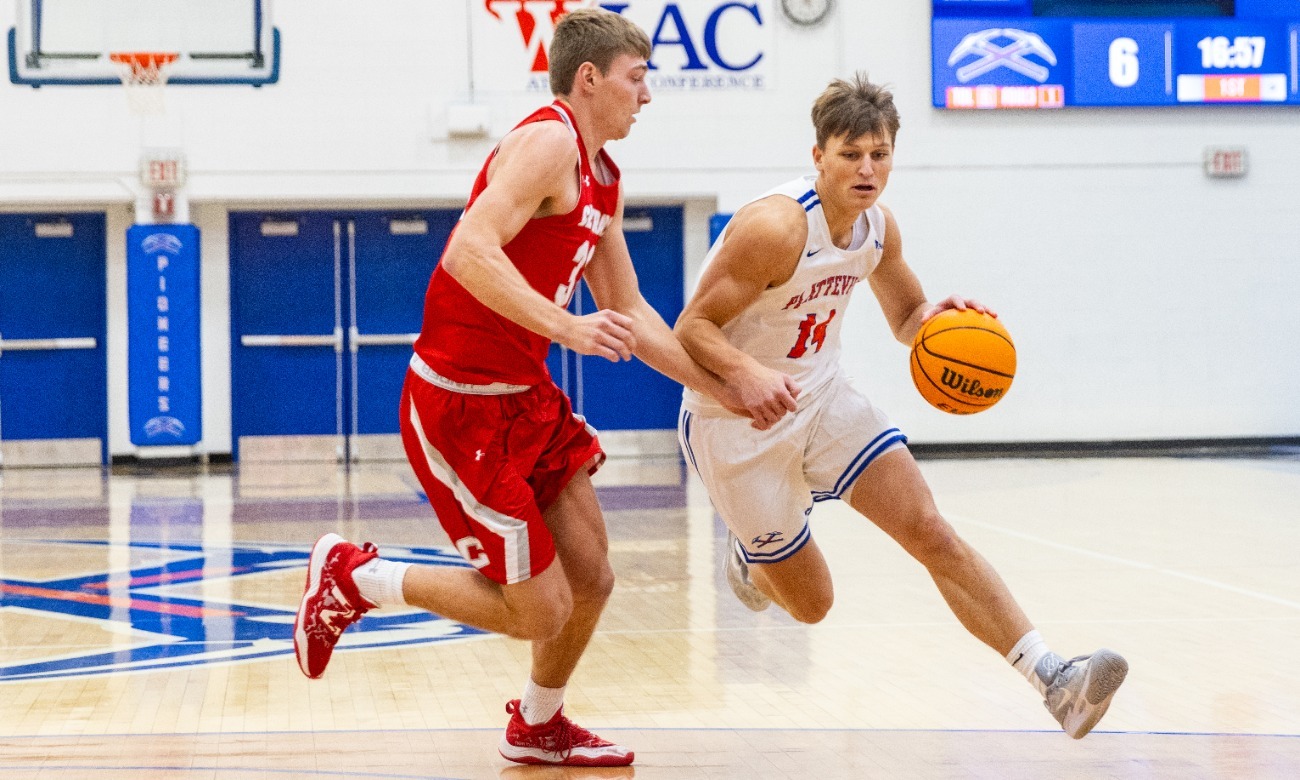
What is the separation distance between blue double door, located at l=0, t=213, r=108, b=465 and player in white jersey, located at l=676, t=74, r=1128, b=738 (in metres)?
10.7

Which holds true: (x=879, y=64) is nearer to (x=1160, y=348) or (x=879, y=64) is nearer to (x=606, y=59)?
(x=1160, y=348)

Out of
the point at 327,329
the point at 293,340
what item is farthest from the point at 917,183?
the point at 293,340

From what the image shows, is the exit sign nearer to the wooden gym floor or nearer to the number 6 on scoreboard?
the number 6 on scoreboard

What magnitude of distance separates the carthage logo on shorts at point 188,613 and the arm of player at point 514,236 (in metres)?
2.27

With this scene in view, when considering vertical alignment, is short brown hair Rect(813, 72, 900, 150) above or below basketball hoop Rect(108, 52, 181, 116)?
below

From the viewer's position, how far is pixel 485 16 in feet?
41.6

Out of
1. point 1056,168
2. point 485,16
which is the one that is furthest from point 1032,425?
point 485,16

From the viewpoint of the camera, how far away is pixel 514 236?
2982mm

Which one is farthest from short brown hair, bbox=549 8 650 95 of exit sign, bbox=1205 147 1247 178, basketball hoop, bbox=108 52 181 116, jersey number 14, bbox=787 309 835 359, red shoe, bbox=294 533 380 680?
exit sign, bbox=1205 147 1247 178

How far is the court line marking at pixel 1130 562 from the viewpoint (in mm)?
5513

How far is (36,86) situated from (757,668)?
406 inches

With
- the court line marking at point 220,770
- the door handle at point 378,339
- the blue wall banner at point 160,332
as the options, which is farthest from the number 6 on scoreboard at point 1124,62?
the court line marking at point 220,770

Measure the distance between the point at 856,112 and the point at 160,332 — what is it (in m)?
10.4

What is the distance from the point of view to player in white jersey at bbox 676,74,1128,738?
3342 millimetres
